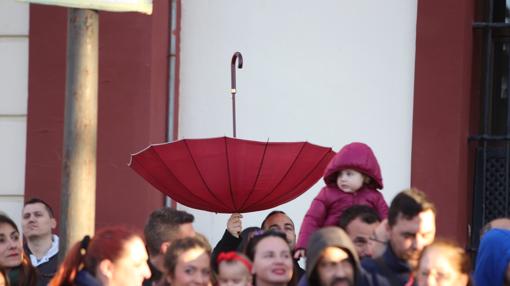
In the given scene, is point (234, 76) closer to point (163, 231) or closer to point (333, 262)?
point (163, 231)

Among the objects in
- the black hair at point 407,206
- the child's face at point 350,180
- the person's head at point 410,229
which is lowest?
the person's head at point 410,229

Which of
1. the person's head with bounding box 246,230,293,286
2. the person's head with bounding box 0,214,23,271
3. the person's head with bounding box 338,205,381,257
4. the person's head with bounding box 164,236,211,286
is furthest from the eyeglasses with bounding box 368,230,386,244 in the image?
the person's head with bounding box 0,214,23,271

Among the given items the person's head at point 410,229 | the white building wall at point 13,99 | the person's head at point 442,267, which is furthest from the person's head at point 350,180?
the white building wall at point 13,99

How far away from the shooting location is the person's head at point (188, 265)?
873cm

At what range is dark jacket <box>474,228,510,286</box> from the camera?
30.3 feet

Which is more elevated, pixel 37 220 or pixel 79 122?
pixel 79 122

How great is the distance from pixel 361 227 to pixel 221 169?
1.35m

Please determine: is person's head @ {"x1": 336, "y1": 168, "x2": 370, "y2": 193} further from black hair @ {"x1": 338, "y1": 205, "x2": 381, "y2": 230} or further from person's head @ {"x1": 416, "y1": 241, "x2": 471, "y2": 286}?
person's head @ {"x1": 416, "y1": 241, "x2": 471, "y2": 286}

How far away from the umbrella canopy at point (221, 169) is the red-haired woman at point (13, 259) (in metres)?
0.83

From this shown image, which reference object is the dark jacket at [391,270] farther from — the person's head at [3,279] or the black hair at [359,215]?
the person's head at [3,279]

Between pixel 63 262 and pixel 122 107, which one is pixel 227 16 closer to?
pixel 122 107

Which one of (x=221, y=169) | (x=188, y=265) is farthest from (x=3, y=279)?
(x=221, y=169)

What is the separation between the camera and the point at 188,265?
875 cm

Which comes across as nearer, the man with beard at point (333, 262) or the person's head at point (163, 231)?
the man with beard at point (333, 262)
